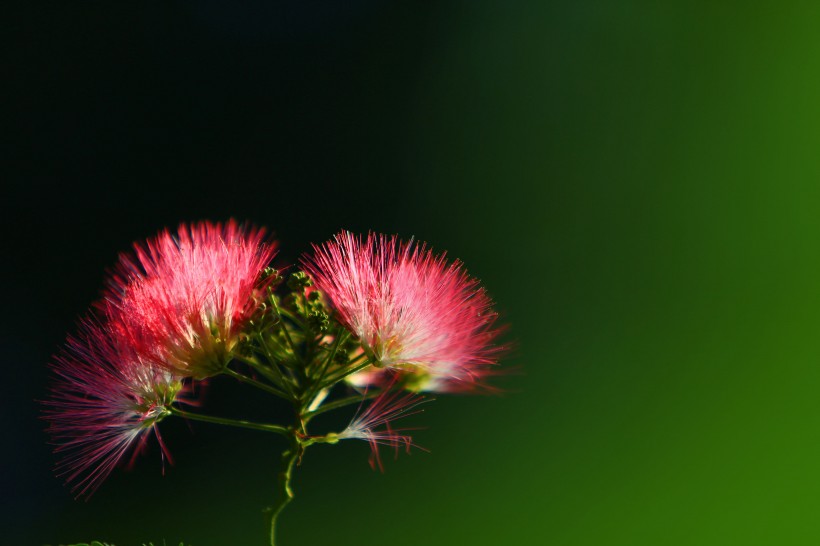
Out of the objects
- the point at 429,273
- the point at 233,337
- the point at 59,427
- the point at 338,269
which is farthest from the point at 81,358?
the point at 429,273

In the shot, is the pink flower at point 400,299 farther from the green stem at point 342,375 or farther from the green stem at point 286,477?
the green stem at point 286,477

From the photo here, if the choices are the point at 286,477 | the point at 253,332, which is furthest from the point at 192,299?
the point at 286,477

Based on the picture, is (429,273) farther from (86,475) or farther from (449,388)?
(86,475)

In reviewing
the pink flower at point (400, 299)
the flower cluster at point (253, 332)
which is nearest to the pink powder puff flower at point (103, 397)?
the flower cluster at point (253, 332)

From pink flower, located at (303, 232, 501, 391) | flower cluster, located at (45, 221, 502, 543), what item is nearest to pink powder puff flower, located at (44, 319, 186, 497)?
flower cluster, located at (45, 221, 502, 543)

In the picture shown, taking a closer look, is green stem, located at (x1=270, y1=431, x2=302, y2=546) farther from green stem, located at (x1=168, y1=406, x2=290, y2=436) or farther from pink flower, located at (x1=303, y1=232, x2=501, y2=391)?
pink flower, located at (x1=303, y1=232, x2=501, y2=391)

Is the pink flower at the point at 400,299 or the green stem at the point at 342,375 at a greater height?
the pink flower at the point at 400,299

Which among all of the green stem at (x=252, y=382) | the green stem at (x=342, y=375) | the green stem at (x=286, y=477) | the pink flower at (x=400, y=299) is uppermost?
the pink flower at (x=400, y=299)
